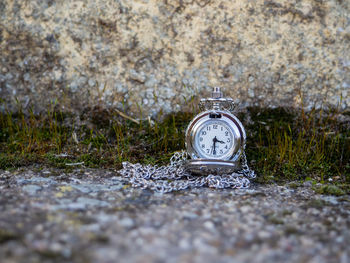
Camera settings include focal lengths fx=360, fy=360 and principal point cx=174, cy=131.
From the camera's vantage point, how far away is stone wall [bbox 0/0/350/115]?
339 cm

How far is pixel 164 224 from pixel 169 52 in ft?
6.65

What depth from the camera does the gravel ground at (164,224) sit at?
166 cm

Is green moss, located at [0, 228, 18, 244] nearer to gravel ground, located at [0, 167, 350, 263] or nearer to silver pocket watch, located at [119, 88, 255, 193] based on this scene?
gravel ground, located at [0, 167, 350, 263]

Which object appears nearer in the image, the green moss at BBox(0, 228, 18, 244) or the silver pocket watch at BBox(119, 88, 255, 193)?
the green moss at BBox(0, 228, 18, 244)

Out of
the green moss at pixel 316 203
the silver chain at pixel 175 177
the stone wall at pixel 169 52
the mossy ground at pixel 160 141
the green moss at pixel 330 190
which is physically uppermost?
the stone wall at pixel 169 52

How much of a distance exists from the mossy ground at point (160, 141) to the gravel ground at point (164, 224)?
46 centimetres

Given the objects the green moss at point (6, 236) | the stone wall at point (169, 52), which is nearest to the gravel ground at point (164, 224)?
the green moss at point (6, 236)

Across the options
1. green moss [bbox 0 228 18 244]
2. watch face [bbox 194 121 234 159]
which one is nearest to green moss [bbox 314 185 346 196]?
watch face [bbox 194 121 234 159]

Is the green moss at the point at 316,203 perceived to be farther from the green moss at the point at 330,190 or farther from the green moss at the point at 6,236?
the green moss at the point at 6,236

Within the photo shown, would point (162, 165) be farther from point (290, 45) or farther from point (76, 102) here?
point (290, 45)

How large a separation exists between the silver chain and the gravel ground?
0.35 feet

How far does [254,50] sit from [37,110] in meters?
2.25

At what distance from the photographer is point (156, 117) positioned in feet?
11.8

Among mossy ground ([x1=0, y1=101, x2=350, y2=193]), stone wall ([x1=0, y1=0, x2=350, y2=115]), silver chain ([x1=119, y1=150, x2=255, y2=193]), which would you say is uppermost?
stone wall ([x1=0, y1=0, x2=350, y2=115])
